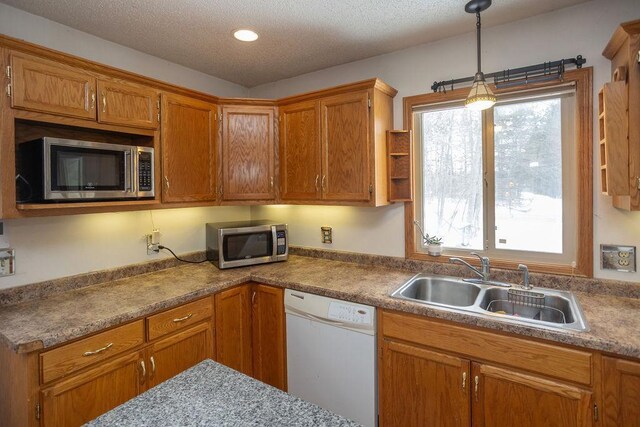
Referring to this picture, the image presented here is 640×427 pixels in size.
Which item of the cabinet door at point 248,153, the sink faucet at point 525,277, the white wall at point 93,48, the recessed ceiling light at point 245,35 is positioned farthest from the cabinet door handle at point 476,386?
the white wall at point 93,48

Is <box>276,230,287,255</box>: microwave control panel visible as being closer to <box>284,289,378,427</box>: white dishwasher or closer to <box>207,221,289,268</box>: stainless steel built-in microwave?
<box>207,221,289,268</box>: stainless steel built-in microwave

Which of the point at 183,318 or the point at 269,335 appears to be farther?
the point at 269,335

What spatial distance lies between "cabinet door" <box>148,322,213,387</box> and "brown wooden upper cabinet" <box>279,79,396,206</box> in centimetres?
114

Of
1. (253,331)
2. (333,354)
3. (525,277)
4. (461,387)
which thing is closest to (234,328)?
(253,331)

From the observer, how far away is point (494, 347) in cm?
155

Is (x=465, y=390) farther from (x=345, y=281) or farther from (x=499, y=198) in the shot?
(x=499, y=198)

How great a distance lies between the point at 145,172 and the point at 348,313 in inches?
57.8

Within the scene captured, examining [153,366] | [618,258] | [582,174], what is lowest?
[153,366]

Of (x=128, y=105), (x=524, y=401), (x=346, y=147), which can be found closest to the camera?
(x=524, y=401)

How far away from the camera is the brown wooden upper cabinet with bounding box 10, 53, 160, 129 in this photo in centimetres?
159

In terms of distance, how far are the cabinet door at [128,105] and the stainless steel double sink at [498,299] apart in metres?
1.81

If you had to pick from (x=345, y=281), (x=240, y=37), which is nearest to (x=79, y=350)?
(x=345, y=281)

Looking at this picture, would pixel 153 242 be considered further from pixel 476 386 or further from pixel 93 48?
pixel 476 386

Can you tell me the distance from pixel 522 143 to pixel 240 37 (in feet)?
6.14
